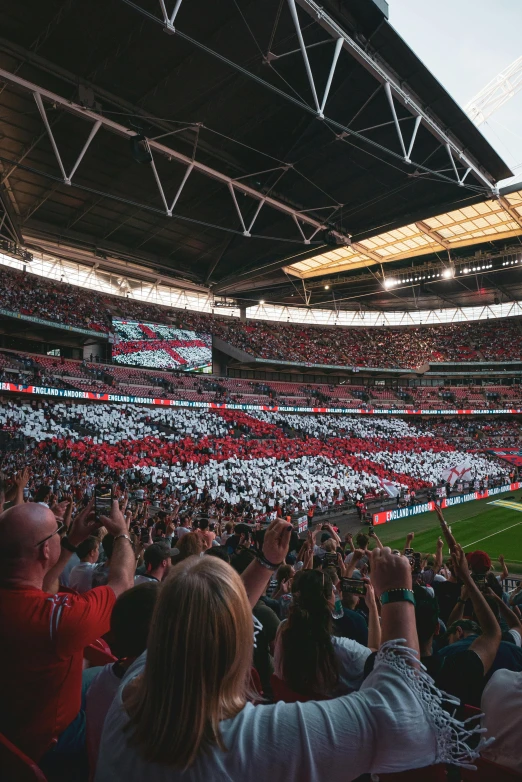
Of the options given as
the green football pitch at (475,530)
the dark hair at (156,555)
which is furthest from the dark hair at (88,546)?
the green football pitch at (475,530)

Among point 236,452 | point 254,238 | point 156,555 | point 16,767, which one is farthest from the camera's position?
point 236,452

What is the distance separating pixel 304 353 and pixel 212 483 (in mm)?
27884

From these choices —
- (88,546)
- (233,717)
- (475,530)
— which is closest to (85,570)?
(88,546)

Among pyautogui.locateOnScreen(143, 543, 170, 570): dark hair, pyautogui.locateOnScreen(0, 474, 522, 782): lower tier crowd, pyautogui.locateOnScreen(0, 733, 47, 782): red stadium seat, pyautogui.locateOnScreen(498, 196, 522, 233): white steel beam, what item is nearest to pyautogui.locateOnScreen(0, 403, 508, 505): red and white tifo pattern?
pyautogui.locateOnScreen(498, 196, 522, 233): white steel beam

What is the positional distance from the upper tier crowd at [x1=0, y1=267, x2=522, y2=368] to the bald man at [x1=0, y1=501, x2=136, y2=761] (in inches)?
1222

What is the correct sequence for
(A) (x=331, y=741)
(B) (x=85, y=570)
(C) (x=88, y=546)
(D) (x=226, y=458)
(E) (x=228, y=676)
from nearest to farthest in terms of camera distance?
(A) (x=331, y=741) → (E) (x=228, y=676) → (B) (x=85, y=570) → (C) (x=88, y=546) → (D) (x=226, y=458)

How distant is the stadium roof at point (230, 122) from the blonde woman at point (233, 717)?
14.7 metres

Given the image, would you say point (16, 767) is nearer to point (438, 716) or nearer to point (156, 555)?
point (438, 716)

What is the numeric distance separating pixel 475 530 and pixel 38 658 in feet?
71.8

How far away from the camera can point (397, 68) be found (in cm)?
1620

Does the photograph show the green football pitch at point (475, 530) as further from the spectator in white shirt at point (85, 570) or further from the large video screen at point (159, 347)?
the large video screen at point (159, 347)

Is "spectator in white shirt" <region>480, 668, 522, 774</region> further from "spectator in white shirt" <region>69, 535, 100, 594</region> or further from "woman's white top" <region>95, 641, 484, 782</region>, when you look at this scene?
"spectator in white shirt" <region>69, 535, 100, 594</region>

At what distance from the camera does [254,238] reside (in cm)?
2711

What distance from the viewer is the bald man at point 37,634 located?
6.08 feet
